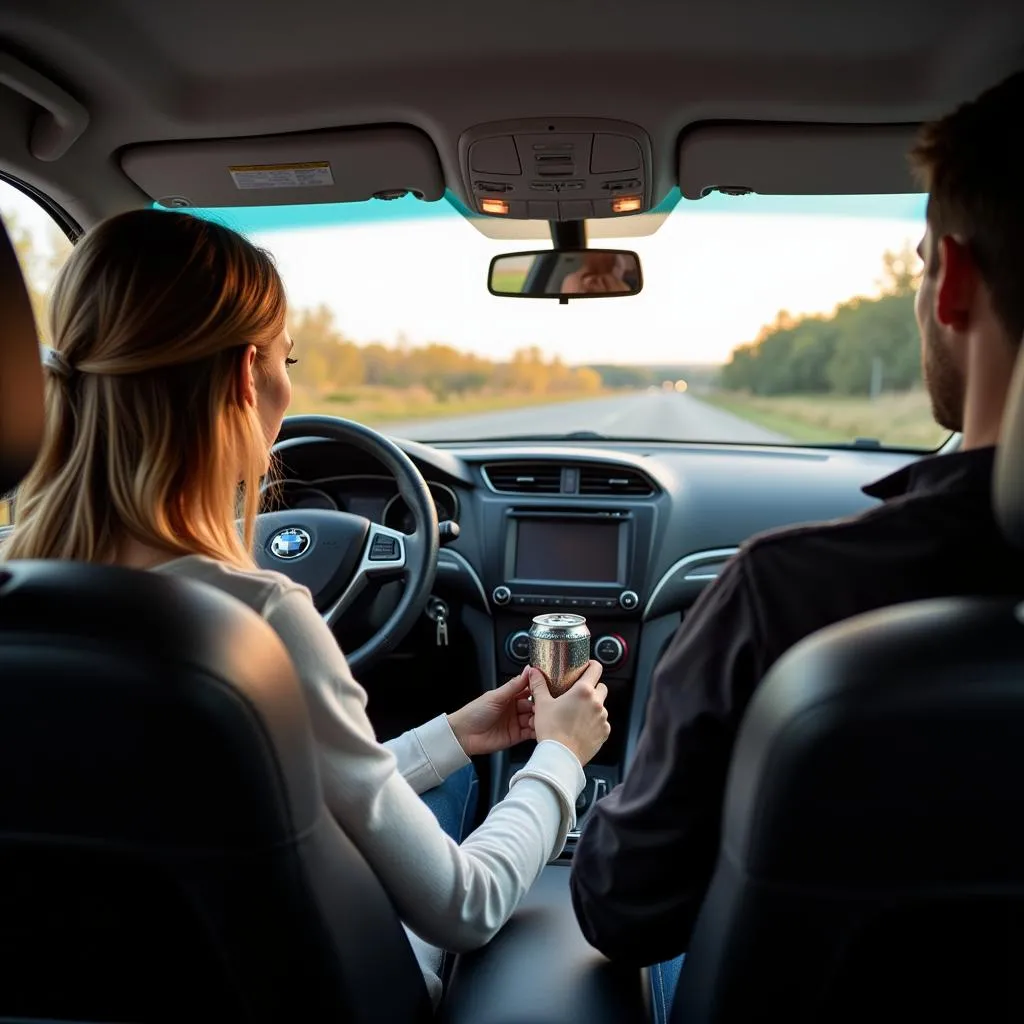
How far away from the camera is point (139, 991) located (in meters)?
1.31

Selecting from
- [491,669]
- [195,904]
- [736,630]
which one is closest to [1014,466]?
[736,630]

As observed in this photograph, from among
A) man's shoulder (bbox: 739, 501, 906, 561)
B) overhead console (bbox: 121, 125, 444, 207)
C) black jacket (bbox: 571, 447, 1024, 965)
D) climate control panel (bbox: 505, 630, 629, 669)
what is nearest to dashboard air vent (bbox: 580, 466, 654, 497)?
climate control panel (bbox: 505, 630, 629, 669)

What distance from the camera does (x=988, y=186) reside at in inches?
50.2

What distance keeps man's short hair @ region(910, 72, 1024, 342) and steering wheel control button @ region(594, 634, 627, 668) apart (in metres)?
2.49

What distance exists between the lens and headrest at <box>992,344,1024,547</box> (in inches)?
40.0

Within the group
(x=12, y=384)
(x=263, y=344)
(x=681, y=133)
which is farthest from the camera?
(x=681, y=133)

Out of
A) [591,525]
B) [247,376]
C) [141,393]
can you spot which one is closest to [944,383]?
[247,376]

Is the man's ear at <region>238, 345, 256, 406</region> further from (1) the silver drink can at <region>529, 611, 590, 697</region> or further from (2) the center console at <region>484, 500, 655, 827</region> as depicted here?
(2) the center console at <region>484, 500, 655, 827</region>

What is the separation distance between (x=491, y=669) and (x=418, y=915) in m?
2.33

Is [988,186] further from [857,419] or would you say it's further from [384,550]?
[857,419]

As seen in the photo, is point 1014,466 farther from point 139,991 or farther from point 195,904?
point 139,991

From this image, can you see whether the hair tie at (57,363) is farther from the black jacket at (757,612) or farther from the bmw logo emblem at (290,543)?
the bmw logo emblem at (290,543)

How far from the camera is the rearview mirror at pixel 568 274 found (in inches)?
139

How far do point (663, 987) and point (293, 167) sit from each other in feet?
8.43
